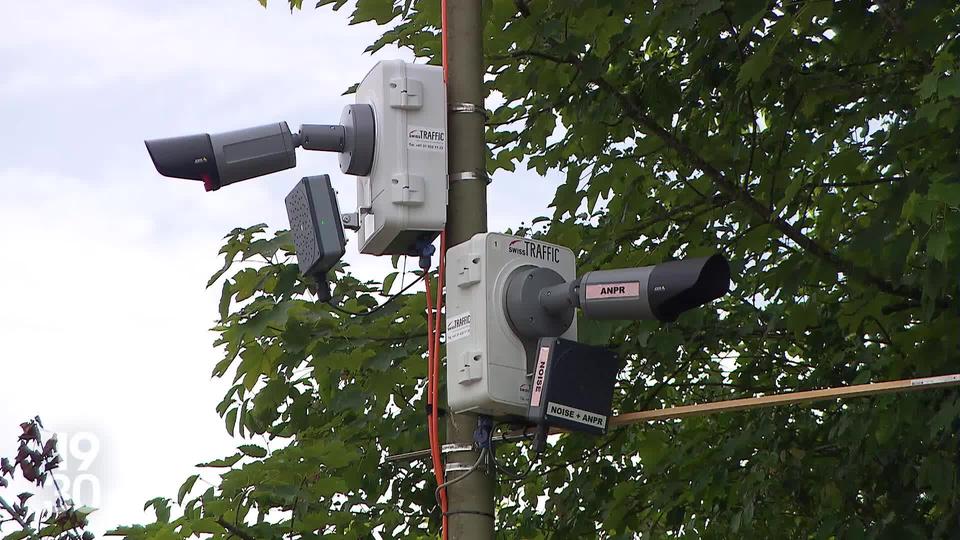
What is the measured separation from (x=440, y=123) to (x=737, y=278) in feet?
8.90

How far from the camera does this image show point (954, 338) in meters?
5.13

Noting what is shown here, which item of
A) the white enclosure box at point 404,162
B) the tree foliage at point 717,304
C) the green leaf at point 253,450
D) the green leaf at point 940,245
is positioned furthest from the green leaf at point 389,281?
the green leaf at point 940,245

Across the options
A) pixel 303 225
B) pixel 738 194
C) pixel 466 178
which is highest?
pixel 738 194

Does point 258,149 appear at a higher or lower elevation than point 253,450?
higher

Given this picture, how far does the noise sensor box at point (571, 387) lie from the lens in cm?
327

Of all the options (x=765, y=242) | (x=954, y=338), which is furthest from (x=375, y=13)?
(x=954, y=338)

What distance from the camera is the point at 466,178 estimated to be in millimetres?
3680

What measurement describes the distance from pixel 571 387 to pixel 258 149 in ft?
3.45

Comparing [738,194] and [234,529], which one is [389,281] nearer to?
[738,194]

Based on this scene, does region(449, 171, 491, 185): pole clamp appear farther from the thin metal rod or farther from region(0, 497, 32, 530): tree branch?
region(0, 497, 32, 530): tree branch

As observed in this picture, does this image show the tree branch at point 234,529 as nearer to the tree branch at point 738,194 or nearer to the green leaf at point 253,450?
the green leaf at point 253,450

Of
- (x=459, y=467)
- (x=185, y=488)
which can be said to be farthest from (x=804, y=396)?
(x=185, y=488)

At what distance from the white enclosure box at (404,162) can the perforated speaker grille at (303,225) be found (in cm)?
19

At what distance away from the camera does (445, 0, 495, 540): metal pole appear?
3.44 m
